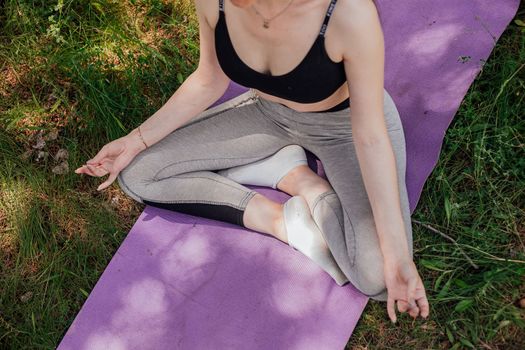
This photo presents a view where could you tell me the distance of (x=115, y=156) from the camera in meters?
2.69

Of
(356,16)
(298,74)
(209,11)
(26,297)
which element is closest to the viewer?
(356,16)

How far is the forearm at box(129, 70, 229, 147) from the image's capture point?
261 cm

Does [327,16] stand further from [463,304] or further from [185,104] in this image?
[463,304]

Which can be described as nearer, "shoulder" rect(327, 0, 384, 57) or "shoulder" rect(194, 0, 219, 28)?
"shoulder" rect(327, 0, 384, 57)

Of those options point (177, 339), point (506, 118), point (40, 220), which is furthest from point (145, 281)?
point (506, 118)

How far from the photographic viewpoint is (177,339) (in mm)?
2619

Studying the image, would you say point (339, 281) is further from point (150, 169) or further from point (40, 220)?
point (40, 220)

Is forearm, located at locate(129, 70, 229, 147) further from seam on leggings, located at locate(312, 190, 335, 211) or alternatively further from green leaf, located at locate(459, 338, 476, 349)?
green leaf, located at locate(459, 338, 476, 349)

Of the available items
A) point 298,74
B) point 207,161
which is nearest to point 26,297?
point 207,161

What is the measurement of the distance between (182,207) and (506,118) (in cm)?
155

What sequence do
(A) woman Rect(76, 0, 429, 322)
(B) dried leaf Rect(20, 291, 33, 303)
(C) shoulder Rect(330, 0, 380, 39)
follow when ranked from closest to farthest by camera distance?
(C) shoulder Rect(330, 0, 380, 39), (A) woman Rect(76, 0, 429, 322), (B) dried leaf Rect(20, 291, 33, 303)

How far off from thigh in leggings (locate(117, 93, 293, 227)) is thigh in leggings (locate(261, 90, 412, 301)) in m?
0.14

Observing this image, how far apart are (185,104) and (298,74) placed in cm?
72

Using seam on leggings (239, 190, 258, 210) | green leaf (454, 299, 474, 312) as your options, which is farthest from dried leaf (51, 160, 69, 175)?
green leaf (454, 299, 474, 312)
